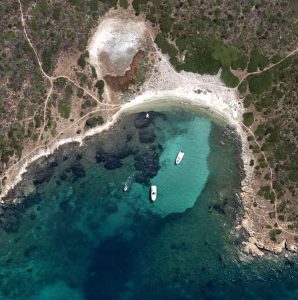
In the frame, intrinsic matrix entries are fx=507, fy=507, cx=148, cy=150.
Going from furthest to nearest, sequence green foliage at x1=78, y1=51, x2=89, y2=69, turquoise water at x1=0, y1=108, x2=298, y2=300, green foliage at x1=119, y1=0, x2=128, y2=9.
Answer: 1. turquoise water at x1=0, y1=108, x2=298, y2=300
2. green foliage at x1=78, y1=51, x2=89, y2=69
3. green foliage at x1=119, y1=0, x2=128, y2=9

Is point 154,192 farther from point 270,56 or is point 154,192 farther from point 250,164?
point 270,56

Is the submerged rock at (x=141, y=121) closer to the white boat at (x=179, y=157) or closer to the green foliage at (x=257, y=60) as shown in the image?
the white boat at (x=179, y=157)

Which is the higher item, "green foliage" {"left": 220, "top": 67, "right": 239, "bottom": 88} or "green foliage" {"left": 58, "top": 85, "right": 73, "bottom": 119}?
"green foliage" {"left": 220, "top": 67, "right": 239, "bottom": 88}

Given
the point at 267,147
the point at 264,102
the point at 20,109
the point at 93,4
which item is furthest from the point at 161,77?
the point at 20,109

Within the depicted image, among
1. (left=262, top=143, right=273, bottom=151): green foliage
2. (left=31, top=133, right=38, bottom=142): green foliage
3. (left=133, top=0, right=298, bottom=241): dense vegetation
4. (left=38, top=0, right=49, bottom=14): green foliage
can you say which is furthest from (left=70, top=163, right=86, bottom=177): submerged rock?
(left=262, top=143, right=273, bottom=151): green foliage

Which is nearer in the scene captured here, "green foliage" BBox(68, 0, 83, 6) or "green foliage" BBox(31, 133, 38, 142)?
"green foliage" BBox(68, 0, 83, 6)

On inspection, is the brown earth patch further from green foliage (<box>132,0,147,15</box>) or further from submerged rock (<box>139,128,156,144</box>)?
submerged rock (<box>139,128,156,144</box>)
